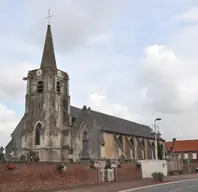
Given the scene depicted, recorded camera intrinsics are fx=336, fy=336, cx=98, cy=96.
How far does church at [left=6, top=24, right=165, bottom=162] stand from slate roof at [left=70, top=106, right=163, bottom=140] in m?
0.27

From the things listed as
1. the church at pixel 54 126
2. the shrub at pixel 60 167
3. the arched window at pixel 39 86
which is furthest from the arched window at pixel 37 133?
the shrub at pixel 60 167

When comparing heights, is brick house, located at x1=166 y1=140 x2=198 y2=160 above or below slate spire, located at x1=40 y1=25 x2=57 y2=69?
below

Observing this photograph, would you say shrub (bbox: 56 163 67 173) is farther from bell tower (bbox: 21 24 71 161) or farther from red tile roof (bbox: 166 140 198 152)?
red tile roof (bbox: 166 140 198 152)

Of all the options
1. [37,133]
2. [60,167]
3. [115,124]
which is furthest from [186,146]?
[60,167]

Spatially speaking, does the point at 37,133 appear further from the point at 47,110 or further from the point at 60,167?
the point at 60,167

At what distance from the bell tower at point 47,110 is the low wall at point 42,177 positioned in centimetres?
1878

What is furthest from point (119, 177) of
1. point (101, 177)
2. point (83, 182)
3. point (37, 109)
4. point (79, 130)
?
point (37, 109)

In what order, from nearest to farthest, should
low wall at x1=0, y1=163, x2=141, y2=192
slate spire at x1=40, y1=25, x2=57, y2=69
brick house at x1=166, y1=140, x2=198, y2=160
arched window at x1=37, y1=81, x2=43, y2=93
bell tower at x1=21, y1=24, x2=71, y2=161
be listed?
low wall at x1=0, y1=163, x2=141, y2=192
bell tower at x1=21, y1=24, x2=71, y2=161
arched window at x1=37, y1=81, x2=43, y2=93
slate spire at x1=40, y1=25, x2=57, y2=69
brick house at x1=166, y1=140, x2=198, y2=160

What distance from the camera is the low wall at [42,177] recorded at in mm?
25516

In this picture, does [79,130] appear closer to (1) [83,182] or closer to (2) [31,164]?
(1) [83,182]

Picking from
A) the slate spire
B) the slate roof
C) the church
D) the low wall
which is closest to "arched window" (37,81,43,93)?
the church

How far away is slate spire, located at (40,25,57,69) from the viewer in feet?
190

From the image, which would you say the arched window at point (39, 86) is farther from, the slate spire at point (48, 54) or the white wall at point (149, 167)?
the white wall at point (149, 167)

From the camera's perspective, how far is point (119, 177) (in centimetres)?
4172
